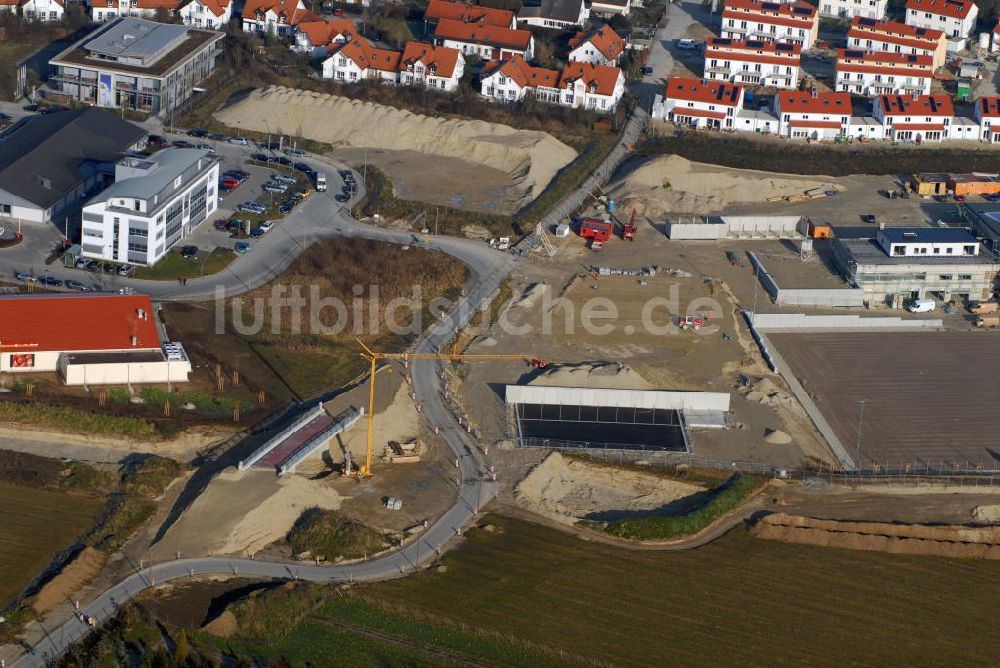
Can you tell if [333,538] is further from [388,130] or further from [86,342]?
[388,130]

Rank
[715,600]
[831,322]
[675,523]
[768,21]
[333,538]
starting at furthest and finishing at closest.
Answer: [768,21] < [831,322] < [675,523] < [333,538] < [715,600]

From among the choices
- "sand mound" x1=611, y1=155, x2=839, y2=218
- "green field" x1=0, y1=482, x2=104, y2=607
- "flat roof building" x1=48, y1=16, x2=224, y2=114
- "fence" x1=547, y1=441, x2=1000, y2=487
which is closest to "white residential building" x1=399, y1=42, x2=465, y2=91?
"flat roof building" x1=48, y1=16, x2=224, y2=114

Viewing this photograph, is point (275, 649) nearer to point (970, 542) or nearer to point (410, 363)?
point (410, 363)

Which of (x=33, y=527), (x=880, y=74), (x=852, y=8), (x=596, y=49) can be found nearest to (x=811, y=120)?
(x=880, y=74)

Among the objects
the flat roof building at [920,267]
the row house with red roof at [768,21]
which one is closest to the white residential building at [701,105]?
the row house with red roof at [768,21]

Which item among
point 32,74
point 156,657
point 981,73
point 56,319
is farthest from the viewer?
point 981,73

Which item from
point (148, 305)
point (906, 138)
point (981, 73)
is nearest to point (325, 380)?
point (148, 305)
